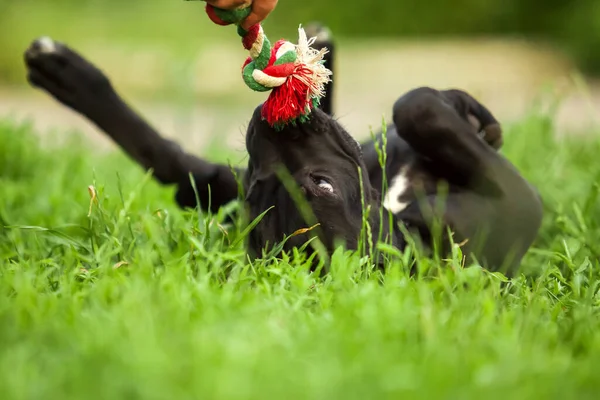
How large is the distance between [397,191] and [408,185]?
0.04m

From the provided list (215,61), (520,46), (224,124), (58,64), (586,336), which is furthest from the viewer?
(520,46)

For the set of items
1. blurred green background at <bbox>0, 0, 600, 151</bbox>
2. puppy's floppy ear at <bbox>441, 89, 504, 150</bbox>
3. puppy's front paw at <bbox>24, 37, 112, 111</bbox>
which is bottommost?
blurred green background at <bbox>0, 0, 600, 151</bbox>

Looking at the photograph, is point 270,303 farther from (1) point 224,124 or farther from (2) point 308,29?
(1) point 224,124

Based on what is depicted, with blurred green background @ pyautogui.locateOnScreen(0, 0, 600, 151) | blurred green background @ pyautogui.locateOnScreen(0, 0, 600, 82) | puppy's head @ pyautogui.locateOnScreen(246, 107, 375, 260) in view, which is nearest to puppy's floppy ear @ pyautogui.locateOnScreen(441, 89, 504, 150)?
puppy's head @ pyautogui.locateOnScreen(246, 107, 375, 260)

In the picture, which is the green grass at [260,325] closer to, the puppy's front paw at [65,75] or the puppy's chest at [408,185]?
the puppy's chest at [408,185]

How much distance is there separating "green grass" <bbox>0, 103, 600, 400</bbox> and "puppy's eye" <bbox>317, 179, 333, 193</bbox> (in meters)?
0.21

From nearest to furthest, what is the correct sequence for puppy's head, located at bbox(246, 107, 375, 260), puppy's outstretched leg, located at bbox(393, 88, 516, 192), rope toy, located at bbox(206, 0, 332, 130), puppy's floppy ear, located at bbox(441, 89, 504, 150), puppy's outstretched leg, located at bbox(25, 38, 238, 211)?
1. rope toy, located at bbox(206, 0, 332, 130)
2. puppy's head, located at bbox(246, 107, 375, 260)
3. puppy's outstretched leg, located at bbox(393, 88, 516, 192)
4. puppy's floppy ear, located at bbox(441, 89, 504, 150)
5. puppy's outstretched leg, located at bbox(25, 38, 238, 211)

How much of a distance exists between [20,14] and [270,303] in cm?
963

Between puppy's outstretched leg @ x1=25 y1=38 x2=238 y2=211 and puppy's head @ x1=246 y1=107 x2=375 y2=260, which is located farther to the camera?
puppy's outstretched leg @ x1=25 y1=38 x2=238 y2=211

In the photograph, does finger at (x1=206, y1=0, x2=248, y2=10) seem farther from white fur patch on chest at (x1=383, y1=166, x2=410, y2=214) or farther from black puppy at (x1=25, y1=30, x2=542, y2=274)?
white fur patch on chest at (x1=383, y1=166, x2=410, y2=214)

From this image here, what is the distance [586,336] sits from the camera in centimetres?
176

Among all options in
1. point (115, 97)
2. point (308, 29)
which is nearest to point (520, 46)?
point (308, 29)

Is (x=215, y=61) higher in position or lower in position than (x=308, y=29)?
lower

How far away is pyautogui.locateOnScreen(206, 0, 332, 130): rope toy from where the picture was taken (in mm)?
2057
